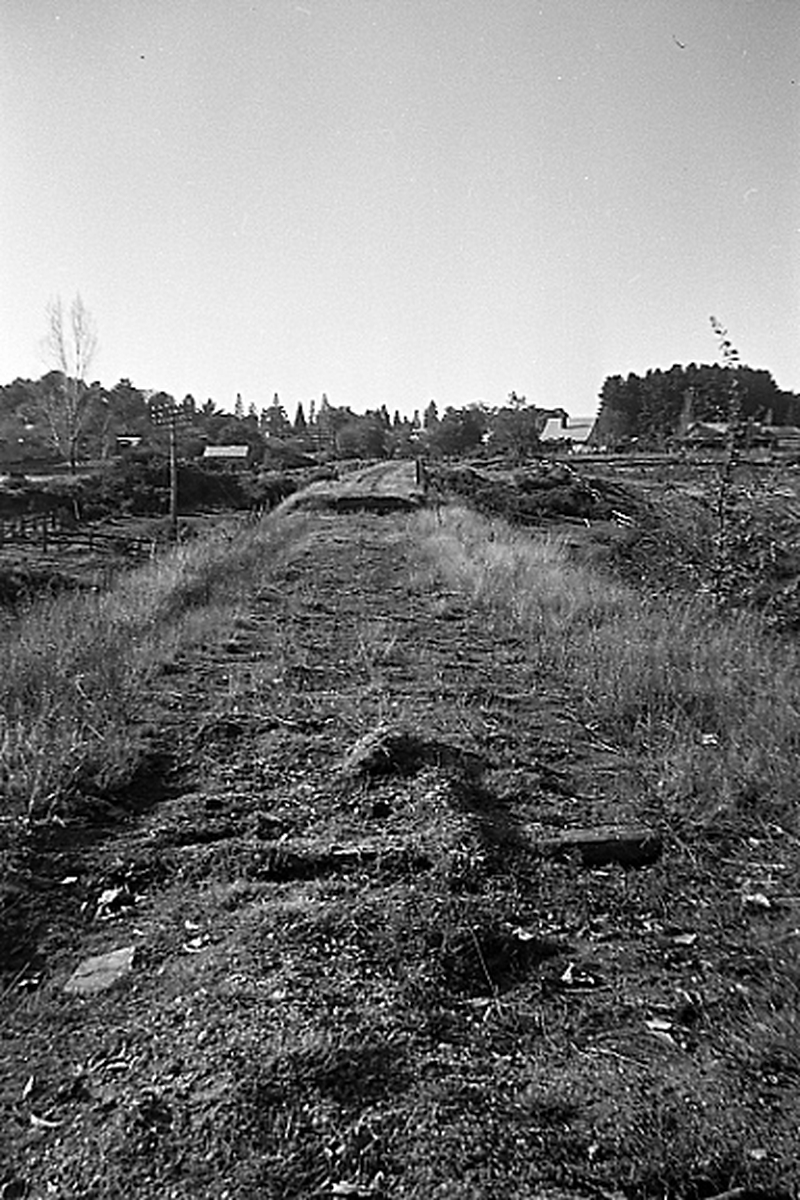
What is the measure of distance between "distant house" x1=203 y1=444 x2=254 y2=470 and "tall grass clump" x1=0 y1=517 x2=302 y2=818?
54581 millimetres

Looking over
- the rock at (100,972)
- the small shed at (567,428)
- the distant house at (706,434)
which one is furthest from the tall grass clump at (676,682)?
the small shed at (567,428)

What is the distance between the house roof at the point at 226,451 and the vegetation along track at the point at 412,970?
2833 inches

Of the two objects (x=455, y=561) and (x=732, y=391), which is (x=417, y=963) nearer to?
(x=732, y=391)

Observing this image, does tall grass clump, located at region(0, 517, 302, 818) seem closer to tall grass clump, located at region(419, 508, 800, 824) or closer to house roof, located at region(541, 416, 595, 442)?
tall grass clump, located at region(419, 508, 800, 824)

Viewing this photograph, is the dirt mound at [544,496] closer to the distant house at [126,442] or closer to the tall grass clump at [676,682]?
the tall grass clump at [676,682]

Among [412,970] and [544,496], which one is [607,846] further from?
[544,496]

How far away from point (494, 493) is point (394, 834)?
30.2 m

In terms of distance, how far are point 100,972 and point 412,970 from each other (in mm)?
1017

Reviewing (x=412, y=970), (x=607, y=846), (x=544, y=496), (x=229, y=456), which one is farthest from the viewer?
(x=229, y=456)

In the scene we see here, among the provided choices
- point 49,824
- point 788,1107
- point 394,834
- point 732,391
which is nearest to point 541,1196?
point 788,1107

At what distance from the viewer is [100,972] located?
3062 mm

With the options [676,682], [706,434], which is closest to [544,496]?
[706,434]

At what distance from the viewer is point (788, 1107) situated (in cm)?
236

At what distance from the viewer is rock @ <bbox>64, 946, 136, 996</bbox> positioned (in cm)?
296
